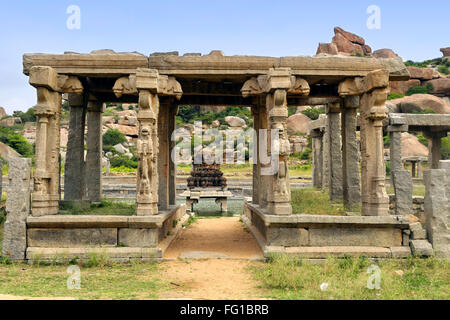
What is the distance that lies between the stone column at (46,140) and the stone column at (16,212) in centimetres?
23

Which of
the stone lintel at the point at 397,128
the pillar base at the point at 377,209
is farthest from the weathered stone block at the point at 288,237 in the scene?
the stone lintel at the point at 397,128

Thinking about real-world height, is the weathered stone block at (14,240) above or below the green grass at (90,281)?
above

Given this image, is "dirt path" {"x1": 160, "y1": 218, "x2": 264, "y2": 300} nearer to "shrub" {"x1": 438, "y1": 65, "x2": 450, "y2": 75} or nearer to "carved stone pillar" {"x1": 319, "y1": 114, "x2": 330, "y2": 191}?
"carved stone pillar" {"x1": 319, "y1": 114, "x2": 330, "y2": 191}

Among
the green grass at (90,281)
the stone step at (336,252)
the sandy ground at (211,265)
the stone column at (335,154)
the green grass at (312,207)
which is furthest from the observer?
the stone column at (335,154)

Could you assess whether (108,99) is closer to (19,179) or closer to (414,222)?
(19,179)

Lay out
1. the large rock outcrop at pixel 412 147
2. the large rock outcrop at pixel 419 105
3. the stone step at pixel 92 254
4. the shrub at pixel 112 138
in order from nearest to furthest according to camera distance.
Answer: the stone step at pixel 92 254
the large rock outcrop at pixel 412 147
the large rock outcrop at pixel 419 105
the shrub at pixel 112 138

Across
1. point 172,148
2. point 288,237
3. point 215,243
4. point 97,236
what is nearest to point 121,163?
point 172,148

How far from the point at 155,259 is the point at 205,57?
13.5 feet

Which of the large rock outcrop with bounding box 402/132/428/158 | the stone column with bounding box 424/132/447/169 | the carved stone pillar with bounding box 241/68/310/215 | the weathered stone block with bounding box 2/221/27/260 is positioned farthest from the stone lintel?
the large rock outcrop with bounding box 402/132/428/158

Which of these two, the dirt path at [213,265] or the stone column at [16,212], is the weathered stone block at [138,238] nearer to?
the dirt path at [213,265]

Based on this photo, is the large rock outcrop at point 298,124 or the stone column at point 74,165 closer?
the stone column at point 74,165

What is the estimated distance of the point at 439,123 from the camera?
13258mm

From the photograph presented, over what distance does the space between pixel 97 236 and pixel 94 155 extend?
3790mm

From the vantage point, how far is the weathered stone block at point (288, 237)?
6.74m
